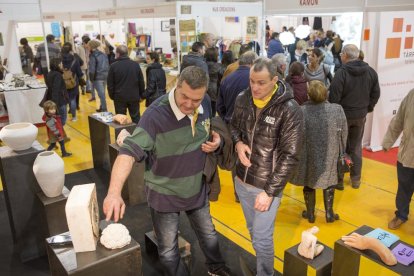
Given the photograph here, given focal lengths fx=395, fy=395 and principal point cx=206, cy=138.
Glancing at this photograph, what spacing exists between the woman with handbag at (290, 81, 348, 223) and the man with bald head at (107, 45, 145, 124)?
2.98 m

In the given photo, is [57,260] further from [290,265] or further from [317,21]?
[317,21]

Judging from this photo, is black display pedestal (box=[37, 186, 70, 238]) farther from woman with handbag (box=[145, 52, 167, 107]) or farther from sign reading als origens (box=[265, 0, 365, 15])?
sign reading als origens (box=[265, 0, 365, 15])

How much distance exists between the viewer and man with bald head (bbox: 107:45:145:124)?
5.54m

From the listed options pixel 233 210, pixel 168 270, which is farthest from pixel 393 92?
pixel 168 270

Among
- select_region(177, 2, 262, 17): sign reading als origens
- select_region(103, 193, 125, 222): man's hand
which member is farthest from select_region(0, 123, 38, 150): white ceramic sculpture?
select_region(177, 2, 262, 17): sign reading als origens

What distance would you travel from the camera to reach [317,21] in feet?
40.7

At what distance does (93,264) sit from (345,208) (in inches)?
113

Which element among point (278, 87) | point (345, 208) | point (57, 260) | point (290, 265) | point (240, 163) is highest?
point (278, 87)

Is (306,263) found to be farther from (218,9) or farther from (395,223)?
(218,9)

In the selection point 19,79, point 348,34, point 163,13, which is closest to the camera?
point 163,13

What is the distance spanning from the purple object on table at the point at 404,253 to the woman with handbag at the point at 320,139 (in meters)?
1.14

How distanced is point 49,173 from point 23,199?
0.48 meters

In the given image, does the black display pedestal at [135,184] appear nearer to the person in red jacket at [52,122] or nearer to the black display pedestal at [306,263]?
the person in red jacket at [52,122]

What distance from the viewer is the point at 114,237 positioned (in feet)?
6.33
